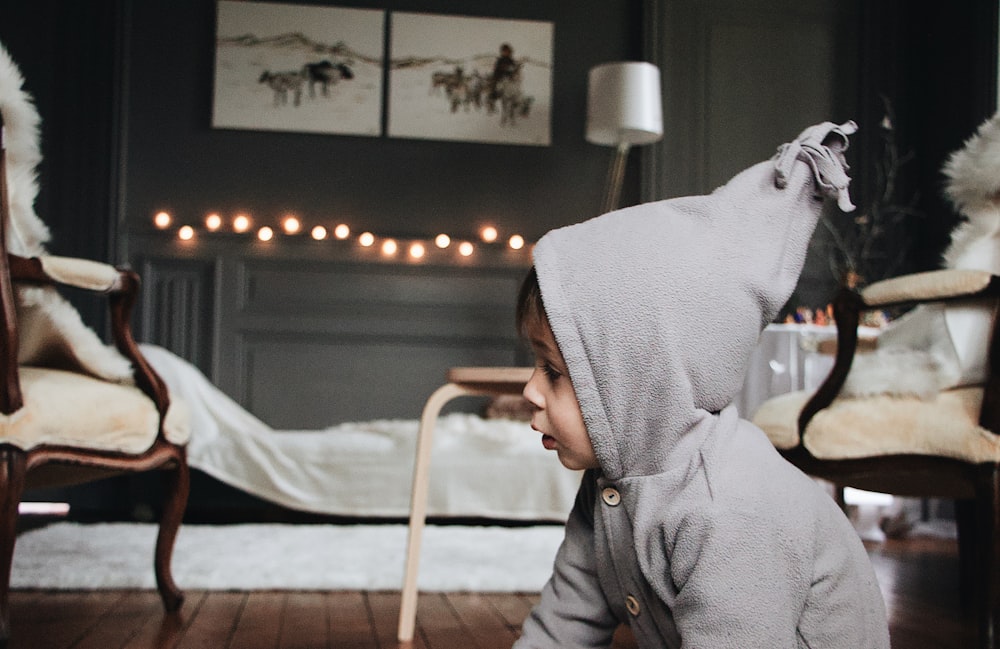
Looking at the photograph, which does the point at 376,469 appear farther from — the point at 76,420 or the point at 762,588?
the point at 762,588

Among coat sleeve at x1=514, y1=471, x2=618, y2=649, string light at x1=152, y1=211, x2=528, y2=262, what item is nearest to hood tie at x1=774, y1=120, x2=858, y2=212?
coat sleeve at x1=514, y1=471, x2=618, y2=649

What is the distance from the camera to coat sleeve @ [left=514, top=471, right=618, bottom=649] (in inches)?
43.9

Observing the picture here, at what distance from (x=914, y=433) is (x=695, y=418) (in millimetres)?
782

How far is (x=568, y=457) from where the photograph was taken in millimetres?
1057

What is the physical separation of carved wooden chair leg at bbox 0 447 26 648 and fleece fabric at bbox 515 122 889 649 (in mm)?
1032

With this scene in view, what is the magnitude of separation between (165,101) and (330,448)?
189 cm

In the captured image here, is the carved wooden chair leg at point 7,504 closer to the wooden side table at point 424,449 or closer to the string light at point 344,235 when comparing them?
the wooden side table at point 424,449

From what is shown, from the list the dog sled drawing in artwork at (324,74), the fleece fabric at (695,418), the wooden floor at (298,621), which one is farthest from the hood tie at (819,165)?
the dog sled drawing in artwork at (324,74)

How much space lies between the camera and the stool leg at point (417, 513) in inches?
66.3

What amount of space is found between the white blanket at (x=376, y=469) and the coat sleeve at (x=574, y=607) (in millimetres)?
1886

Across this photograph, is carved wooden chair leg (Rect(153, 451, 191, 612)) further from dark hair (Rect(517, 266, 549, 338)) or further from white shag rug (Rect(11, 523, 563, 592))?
dark hair (Rect(517, 266, 549, 338))

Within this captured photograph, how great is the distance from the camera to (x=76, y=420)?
1.68m

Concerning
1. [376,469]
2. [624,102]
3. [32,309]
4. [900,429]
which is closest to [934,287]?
[900,429]

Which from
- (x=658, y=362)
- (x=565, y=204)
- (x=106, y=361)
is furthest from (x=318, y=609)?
(x=565, y=204)
